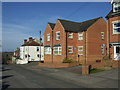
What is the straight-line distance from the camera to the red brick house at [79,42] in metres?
28.4

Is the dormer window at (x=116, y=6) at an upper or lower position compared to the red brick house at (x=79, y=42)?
upper

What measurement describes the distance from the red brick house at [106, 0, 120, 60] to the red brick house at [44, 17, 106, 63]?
7.65 metres

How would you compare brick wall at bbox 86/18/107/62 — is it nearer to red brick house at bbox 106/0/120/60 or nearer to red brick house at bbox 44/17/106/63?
red brick house at bbox 44/17/106/63

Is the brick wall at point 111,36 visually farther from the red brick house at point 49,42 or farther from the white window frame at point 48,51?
the white window frame at point 48,51

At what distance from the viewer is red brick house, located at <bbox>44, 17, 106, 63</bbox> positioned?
28.4 metres

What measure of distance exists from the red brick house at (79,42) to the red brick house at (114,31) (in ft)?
25.1

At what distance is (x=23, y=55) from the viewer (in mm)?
57500

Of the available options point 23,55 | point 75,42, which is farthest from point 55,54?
point 23,55

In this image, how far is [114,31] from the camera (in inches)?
789

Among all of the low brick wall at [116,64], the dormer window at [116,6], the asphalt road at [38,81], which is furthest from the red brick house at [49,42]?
the low brick wall at [116,64]

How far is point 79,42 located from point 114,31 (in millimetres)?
10880

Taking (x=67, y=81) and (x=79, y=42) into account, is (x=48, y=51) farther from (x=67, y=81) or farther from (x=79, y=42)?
(x=67, y=81)

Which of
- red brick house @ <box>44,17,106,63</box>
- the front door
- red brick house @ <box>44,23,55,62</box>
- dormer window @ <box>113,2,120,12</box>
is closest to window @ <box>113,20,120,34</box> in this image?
dormer window @ <box>113,2,120,12</box>

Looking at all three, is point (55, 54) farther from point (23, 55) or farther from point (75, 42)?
point (23, 55)
